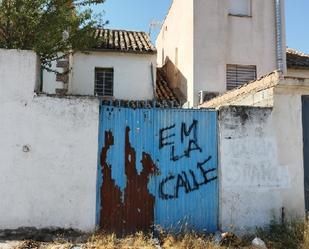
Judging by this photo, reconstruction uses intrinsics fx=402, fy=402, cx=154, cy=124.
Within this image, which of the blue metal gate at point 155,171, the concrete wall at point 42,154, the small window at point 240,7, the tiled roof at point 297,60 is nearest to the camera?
the concrete wall at point 42,154

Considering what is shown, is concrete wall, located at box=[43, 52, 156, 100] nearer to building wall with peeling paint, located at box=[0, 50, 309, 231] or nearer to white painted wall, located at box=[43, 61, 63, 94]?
white painted wall, located at box=[43, 61, 63, 94]

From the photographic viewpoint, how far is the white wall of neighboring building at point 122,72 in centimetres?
1609

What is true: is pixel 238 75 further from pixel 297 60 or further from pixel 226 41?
pixel 297 60

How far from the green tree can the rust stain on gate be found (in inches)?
A: 130

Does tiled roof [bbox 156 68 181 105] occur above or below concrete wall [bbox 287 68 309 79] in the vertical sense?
below

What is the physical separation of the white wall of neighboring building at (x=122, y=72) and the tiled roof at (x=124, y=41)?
237mm

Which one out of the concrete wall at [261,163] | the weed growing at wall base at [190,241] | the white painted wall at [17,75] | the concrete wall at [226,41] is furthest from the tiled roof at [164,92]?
the weed growing at wall base at [190,241]

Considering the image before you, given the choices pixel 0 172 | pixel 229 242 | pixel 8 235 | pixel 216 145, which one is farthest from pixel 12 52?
pixel 229 242

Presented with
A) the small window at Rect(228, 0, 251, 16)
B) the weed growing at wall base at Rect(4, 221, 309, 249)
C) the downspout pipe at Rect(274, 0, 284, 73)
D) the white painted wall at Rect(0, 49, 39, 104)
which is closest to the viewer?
the weed growing at wall base at Rect(4, 221, 309, 249)

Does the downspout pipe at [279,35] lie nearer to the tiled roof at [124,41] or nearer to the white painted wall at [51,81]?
the tiled roof at [124,41]

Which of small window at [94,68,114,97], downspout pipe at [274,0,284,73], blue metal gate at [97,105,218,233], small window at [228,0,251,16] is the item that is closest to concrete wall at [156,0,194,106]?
small window at [228,0,251,16]

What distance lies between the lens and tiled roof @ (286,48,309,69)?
17234 millimetres

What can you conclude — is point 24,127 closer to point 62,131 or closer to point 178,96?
point 62,131

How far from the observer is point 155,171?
27.4 feet
